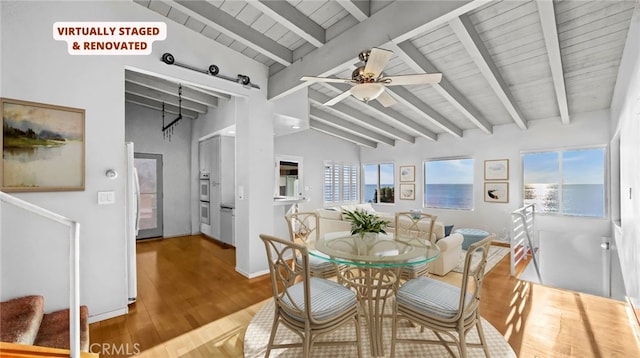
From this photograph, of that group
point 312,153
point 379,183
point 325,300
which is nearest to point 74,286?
point 325,300

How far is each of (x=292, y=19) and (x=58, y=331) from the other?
10.5 feet

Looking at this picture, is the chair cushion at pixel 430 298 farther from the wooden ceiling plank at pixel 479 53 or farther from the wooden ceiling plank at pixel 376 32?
the wooden ceiling plank at pixel 479 53

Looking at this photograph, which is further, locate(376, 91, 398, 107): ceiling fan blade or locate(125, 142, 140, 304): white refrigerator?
locate(376, 91, 398, 107): ceiling fan blade

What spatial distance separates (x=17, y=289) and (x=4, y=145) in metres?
1.13

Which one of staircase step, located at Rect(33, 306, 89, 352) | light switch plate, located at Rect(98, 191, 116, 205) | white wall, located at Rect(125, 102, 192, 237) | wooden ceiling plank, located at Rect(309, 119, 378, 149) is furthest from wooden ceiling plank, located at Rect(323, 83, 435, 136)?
white wall, located at Rect(125, 102, 192, 237)

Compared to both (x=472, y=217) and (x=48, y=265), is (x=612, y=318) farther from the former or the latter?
(x=48, y=265)

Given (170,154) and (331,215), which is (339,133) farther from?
(170,154)

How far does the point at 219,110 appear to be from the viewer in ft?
17.4

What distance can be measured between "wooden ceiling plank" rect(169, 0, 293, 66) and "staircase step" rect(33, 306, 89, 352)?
282 centimetres

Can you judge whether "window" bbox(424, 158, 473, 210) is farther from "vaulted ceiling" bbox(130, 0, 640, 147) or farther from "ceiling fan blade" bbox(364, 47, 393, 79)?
"ceiling fan blade" bbox(364, 47, 393, 79)

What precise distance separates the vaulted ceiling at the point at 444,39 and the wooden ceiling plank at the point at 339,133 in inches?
84.2

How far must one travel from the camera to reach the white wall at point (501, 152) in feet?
16.3

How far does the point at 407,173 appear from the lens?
7.55 m

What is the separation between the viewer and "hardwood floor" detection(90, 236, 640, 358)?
6.91 feet
